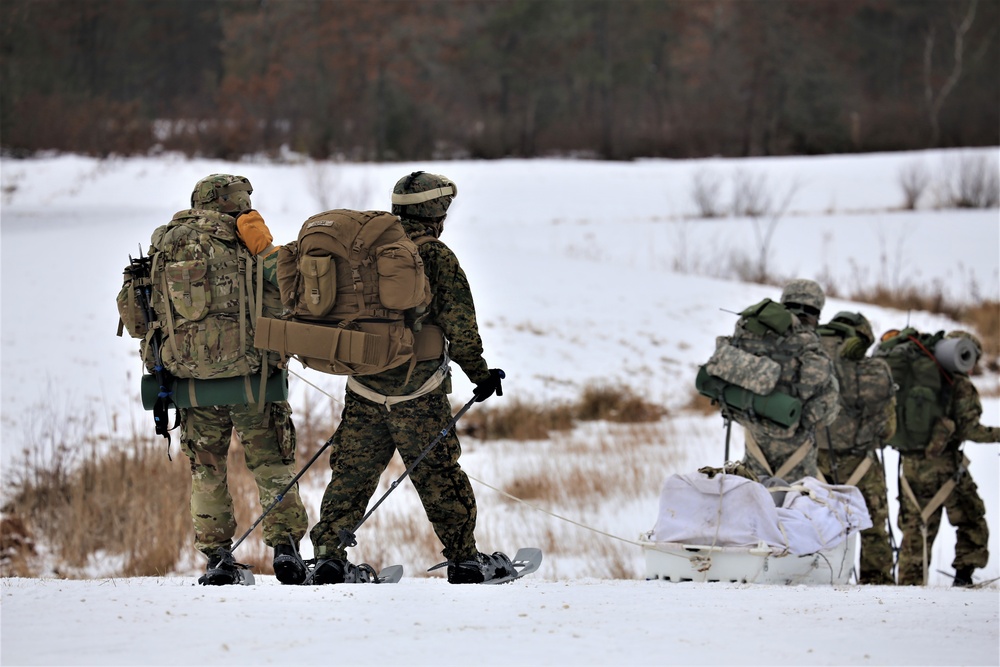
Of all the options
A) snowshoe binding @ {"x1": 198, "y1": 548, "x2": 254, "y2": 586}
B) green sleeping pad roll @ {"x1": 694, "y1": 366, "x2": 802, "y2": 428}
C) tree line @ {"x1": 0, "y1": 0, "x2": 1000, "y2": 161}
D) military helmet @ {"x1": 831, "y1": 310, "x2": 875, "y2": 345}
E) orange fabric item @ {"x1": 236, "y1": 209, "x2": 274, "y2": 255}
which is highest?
tree line @ {"x1": 0, "y1": 0, "x2": 1000, "y2": 161}

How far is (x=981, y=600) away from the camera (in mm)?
4508

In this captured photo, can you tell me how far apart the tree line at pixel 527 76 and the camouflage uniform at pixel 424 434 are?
2678 cm

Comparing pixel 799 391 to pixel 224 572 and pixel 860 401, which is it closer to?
pixel 860 401

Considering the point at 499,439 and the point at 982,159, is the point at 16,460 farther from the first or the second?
the point at 982,159

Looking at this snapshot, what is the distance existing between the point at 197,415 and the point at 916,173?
2691 centimetres

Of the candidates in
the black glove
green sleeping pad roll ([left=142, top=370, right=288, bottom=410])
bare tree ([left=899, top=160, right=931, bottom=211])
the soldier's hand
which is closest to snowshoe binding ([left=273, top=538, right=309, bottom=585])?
green sleeping pad roll ([left=142, top=370, right=288, bottom=410])

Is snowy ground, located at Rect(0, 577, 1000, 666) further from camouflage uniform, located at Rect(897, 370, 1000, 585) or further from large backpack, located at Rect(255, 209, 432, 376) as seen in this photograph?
camouflage uniform, located at Rect(897, 370, 1000, 585)

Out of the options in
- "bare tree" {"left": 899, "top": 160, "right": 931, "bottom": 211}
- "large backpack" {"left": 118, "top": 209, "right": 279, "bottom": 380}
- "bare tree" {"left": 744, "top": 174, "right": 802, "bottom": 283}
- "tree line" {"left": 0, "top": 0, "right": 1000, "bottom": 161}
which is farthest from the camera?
"tree line" {"left": 0, "top": 0, "right": 1000, "bottom": 161}

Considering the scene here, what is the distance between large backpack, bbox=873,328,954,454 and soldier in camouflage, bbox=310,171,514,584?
12.0ft

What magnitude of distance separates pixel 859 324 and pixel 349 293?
151 inches

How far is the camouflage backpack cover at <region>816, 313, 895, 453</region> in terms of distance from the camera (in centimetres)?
654

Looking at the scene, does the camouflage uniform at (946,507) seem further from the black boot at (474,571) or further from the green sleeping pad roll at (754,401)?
the black boot at (474,571)

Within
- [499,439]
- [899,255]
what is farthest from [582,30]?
[499,439]

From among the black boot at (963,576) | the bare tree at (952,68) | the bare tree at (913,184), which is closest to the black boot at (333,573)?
the black boot at (963,576)
